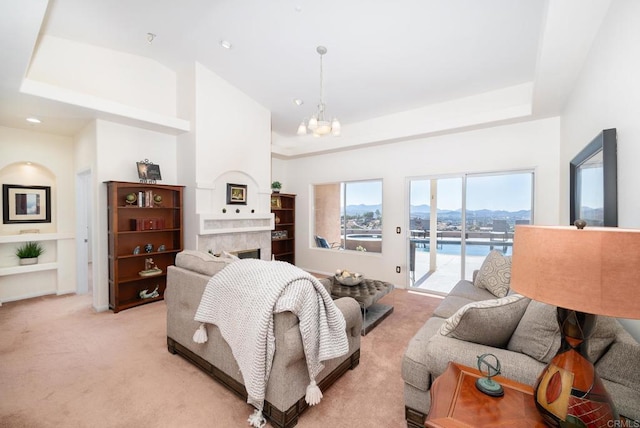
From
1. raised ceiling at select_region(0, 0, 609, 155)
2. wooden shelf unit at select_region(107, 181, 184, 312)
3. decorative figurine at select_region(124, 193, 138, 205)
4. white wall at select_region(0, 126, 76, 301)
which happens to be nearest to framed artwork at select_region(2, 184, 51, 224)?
white wall at select_region(0, 126, 76, 301)

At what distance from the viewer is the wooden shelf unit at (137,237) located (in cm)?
387

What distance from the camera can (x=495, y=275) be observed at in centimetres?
304

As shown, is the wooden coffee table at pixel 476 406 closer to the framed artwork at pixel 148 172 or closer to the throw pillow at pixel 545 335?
the throw pillow at pixel 545 335

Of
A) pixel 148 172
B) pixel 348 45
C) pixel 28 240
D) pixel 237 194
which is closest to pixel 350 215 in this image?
pixel 237 194

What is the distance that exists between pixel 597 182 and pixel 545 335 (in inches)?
56.4

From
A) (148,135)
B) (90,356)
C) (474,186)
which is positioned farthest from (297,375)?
(148,135)

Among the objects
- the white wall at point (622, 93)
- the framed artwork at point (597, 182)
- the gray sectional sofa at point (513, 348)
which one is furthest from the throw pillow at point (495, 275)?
the gray sectional sofa at point (513, 348)

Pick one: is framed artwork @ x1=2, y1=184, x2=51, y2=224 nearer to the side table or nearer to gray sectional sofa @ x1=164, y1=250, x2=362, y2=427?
gray sectional sofa @ x1=164, y1=250, x2=362, y2=427

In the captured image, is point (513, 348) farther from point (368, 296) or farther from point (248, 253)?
point (248, 253)

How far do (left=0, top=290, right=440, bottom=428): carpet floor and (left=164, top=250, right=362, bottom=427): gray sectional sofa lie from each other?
121 millimetres

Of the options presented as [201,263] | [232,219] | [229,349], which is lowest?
[229,349]

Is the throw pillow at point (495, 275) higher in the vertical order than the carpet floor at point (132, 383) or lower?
higher

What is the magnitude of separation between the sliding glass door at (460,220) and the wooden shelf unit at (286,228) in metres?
2.84

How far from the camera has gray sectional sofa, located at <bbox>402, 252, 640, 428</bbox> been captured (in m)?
1.22
